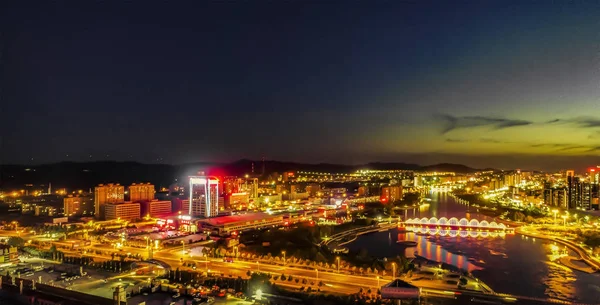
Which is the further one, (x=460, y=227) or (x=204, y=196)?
(x=204, y=196)

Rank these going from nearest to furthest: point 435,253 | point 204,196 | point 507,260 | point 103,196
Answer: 1. point 507,260
2. point 435,253
3. point 204,196
4. point 103,196

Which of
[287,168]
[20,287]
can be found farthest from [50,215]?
[287,168]

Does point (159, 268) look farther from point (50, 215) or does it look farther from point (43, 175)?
point (43, 175)

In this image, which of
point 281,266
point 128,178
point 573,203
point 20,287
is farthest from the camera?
point 128,178

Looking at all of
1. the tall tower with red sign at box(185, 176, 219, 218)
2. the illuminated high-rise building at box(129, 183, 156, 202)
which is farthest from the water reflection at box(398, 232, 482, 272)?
the illuminated high-rise building at box(129, 183, 156, 202)

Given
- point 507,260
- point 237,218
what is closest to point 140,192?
point 237,218

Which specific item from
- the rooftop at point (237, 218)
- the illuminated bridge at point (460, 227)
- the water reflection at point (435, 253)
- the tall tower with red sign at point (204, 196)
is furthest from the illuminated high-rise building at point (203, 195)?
the illuminated bridge at point (460, 227)

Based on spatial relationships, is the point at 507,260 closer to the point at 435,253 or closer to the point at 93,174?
the point at 435,253
